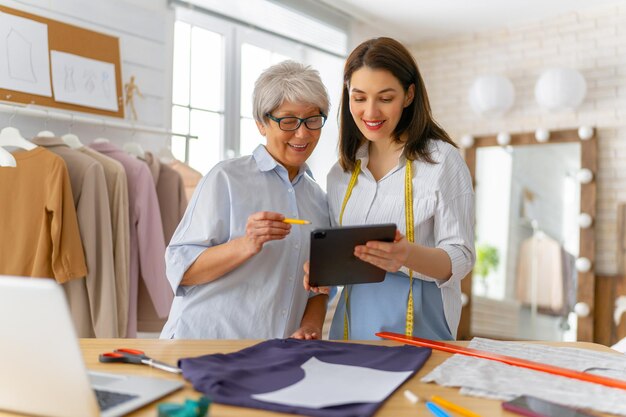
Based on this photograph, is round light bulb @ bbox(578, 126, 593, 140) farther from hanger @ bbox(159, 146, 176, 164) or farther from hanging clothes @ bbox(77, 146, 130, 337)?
hanging clothes @ bbox(77, 146, 130, 337)

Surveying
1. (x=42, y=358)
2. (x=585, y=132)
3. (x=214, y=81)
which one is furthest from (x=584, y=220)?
(x=42, y=358)

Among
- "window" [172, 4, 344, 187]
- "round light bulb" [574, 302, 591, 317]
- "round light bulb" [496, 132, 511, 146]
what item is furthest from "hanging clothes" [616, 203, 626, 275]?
"window" [172, 4, 344, 187]

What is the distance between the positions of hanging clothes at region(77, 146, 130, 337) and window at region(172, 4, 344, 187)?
1.14 meters

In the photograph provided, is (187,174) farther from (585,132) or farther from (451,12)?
(585,132)

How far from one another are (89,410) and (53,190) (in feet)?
6.28

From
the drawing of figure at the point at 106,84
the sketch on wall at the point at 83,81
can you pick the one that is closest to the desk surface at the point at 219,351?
the sketch on wall at the point at 83,81

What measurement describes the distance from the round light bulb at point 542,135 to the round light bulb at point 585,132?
240 mm

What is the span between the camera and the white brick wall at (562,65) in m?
4.87

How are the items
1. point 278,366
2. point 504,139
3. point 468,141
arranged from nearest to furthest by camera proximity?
point 278,366 → point 504,139 → point 468,141

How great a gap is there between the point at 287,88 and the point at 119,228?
1364mm

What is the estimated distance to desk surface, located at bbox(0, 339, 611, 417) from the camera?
95 cm

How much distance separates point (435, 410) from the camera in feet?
3.14

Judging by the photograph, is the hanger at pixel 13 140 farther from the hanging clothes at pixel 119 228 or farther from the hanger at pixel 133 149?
the hanger at pixel 133 149

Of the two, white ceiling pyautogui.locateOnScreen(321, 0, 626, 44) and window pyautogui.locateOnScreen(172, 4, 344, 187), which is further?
white ceiling pyautogui.locateOnScreen(321, 0, 626, 44)
